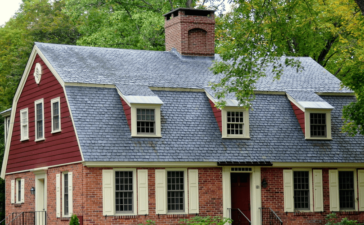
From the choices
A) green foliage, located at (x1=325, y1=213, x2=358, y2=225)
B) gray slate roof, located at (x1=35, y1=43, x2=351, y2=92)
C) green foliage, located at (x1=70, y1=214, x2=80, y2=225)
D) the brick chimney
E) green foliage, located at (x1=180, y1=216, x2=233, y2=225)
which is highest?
the brick chimney

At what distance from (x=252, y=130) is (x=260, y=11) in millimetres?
5589

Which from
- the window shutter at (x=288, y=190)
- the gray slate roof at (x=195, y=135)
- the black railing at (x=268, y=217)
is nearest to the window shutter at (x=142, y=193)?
the gray slate roof at (x=195, y=135)

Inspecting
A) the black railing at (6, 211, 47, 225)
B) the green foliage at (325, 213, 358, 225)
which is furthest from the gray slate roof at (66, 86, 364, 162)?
the black railing at (6, 211, 47, 225)

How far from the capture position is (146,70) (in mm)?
26359

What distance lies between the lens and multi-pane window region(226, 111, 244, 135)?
2497 centimetres

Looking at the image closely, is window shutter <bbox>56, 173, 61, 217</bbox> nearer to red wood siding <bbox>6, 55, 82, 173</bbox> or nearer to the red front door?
red wood siding <bbox>6, 55, 82, 173</bbox>

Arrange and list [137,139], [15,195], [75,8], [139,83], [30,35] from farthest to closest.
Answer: [30,35]
[75,8]
[15,195]
[139,83]
[137,139]

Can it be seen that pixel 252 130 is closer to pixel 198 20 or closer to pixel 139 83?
→ pixel 139 83

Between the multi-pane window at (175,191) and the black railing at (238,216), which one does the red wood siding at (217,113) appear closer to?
the multi-pane window at (175,191)

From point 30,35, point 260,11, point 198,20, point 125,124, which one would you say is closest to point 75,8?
point 30,35

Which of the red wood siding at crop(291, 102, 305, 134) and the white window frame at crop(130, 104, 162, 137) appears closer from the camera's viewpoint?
the white window frame at crop(130, 104, 162, 137)

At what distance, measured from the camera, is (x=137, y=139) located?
918 inches

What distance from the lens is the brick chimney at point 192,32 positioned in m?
29.0

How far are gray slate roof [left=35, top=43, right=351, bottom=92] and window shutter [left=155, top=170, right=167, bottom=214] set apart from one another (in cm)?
387
